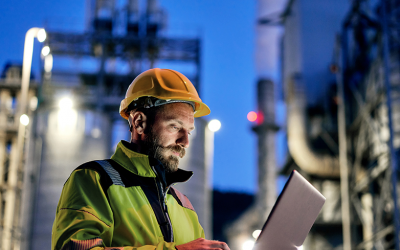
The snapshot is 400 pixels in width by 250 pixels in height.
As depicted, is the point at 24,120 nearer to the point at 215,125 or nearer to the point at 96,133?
the point at 215,125

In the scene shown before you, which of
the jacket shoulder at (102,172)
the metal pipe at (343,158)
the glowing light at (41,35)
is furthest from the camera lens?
the metal pipe at (343,158)

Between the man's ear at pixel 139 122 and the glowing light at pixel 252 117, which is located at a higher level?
the glowing light at pixel 252 117

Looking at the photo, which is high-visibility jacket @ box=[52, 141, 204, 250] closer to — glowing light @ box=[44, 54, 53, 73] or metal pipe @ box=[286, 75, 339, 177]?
metal pipe @ box=[286, 75, 339, 177]

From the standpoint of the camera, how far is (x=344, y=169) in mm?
16078

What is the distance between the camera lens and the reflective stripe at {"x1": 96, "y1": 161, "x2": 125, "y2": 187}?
Result: 2062 mm

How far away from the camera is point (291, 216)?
6.52 feet

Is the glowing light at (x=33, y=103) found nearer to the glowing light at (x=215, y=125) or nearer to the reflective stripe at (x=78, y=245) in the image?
the glowing light at (x=215, y=125)

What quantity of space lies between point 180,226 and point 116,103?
65.2 feet

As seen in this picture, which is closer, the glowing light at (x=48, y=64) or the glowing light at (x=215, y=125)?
the glowing light at (x=215, y=125)

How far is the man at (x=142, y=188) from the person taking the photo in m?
1.87

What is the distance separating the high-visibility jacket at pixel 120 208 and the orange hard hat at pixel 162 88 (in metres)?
0.28

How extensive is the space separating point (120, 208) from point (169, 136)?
50cm

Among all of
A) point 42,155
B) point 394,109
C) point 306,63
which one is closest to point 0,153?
point 42,155

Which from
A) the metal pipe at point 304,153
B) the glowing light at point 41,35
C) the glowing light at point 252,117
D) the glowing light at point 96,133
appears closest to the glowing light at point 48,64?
the glowing light at point 96,133
